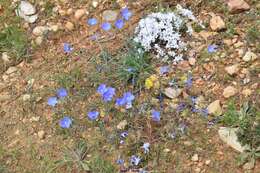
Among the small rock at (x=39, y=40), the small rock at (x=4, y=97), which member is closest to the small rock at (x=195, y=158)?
the small rock at (x=4, y=97)

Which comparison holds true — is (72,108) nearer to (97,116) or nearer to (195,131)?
(97,116)

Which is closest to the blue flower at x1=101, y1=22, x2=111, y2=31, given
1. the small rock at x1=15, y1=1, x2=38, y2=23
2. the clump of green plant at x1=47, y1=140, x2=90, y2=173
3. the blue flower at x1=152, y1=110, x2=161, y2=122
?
the small rock at x1=15, y1=1, x2=38, y2=23

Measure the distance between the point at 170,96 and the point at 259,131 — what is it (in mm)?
603

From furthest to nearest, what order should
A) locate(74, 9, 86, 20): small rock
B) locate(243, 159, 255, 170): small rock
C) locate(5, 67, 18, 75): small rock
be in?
locate(74, 9, 86, 20): small rock
locate(5, 67, 18, 75): small rock
locate(243, 159, 255, 170): small rock

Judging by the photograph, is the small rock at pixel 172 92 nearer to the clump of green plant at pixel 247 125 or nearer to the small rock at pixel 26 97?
the clump of green plant at pixel 247 125

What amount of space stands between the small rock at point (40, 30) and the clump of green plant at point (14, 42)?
79 millimetres

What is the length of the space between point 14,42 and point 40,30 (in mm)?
199

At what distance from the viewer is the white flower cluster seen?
3865mm

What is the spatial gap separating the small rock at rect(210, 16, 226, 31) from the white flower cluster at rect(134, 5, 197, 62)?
0.12m

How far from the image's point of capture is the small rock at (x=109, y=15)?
13.7 feet

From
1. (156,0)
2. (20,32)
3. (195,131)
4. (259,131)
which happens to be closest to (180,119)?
(195,131)

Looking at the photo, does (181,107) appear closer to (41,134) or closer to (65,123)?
(65,123)

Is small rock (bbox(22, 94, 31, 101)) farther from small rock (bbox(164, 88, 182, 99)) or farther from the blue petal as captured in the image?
small rock (bbox(164, 88, 182, 99))

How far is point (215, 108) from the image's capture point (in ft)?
11.8
